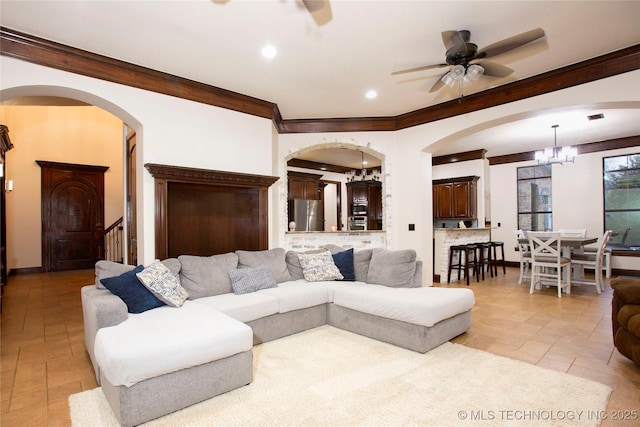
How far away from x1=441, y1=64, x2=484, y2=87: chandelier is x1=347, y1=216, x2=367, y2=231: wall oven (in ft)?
21.6

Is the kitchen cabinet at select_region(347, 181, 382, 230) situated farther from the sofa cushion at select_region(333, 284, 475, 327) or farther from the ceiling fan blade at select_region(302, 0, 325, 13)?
the ceiling fan blade at select_region(302, 0, 325, 13)

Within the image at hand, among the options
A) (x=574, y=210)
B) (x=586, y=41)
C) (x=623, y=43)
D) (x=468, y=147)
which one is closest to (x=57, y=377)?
(x=586, y=41)

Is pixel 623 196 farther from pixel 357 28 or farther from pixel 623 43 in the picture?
pixel 357 28

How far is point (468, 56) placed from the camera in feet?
10.6

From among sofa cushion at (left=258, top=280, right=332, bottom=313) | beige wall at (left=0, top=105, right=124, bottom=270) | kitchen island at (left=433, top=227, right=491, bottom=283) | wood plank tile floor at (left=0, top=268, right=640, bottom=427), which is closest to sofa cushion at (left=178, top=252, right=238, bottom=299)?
sofa cushion at (left=258, top=280, right=332, bottom=313)

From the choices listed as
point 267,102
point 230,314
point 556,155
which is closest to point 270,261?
point 230,314

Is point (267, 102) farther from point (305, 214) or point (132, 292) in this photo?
point (305, 214)

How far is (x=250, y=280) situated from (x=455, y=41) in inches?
122

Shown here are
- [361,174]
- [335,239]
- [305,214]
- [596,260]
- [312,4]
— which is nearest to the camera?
[312,4]

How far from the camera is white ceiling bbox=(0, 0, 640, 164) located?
9.25ft

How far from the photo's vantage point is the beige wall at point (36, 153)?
24.4 ft

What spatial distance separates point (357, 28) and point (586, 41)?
2431 millimetres

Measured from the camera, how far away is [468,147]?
797 centimetres

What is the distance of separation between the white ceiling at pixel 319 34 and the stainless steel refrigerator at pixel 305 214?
13.6 feet
